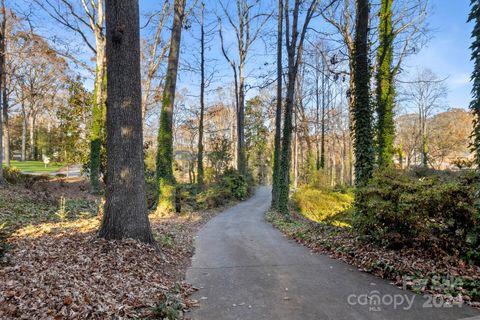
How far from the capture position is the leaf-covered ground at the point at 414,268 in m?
4.10

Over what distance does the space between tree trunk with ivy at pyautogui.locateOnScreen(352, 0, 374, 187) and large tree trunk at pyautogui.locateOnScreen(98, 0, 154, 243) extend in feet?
17.6

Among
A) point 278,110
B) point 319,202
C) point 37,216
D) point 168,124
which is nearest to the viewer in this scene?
point 37,216

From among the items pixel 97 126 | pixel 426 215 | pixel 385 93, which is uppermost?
pixel 385 93

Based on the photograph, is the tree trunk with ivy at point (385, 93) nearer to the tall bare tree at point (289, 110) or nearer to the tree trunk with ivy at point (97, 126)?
the tall bare tree at point (289, 110)

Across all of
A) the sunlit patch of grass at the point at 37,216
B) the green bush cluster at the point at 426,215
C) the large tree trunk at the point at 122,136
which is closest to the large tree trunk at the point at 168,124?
the sunlit patch of grass at the point at 37,216

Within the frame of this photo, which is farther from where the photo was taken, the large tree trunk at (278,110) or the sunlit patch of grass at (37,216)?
the large tree trunk at (278,110)

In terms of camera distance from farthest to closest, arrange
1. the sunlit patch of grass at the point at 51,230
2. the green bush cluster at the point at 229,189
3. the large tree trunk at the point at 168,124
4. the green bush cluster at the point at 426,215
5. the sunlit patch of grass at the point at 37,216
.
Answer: the green bush cluster at the point at 229,189 < the large tree trunk at the point at 168,124 < the sunlit patch of grass at the point at 37,216 < the sunlit patch of grass at the point at 51,230 < the green bush cluster at the point at 426,215

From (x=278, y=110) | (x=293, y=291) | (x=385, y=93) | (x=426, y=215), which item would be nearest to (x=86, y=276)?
(x=293, y=291)

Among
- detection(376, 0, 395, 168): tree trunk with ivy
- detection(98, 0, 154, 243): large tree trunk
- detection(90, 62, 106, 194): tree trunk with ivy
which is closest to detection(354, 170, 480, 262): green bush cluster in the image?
detection(98, 0, 154, 243): large tree trunk

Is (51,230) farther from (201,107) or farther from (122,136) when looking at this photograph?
(201,107)

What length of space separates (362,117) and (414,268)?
4.16 meters

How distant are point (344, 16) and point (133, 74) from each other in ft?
54.3

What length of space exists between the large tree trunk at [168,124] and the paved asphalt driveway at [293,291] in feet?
19.8

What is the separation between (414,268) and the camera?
4.75 meters
